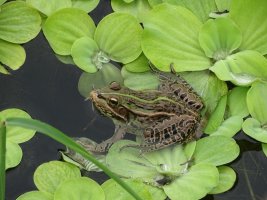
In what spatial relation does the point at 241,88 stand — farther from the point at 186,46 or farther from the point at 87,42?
the point at 87,42

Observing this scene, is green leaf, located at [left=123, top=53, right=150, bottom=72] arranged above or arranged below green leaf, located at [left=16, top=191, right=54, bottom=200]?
above

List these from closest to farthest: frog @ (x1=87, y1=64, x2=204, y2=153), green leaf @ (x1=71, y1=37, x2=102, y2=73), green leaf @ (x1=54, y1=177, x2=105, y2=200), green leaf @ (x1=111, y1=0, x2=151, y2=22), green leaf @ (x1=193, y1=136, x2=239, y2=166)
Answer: green leaf @ (x1=54, y1=177, x2=105, y2=200), green leaf @ (x1=193, y1=136, x2=239, y2=166), frog @ (x1=87, y1=64, x2=204, y2=153), green leaf @ (x1=71, y1=37, x2=102, y2=73), green leaf @ (x1=111, y1=0, x2=151, y2=22)

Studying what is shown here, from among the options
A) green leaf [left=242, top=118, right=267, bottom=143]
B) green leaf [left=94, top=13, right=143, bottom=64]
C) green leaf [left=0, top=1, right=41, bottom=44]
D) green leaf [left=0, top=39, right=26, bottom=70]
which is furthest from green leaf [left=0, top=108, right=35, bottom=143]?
green leaf [left=242, top=118, right=267, bottom=143]

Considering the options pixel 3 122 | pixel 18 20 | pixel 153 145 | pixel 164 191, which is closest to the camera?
pixel 3 122

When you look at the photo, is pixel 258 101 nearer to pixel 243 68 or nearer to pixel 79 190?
pixel 243 68

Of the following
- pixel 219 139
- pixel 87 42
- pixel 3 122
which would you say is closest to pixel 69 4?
pixel 87 42

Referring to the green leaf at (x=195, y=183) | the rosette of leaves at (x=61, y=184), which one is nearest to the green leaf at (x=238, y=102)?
the green leaf at (x=195, y=183)

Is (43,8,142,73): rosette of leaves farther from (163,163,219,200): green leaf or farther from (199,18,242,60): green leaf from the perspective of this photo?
(163,163,219,200): green leaf
